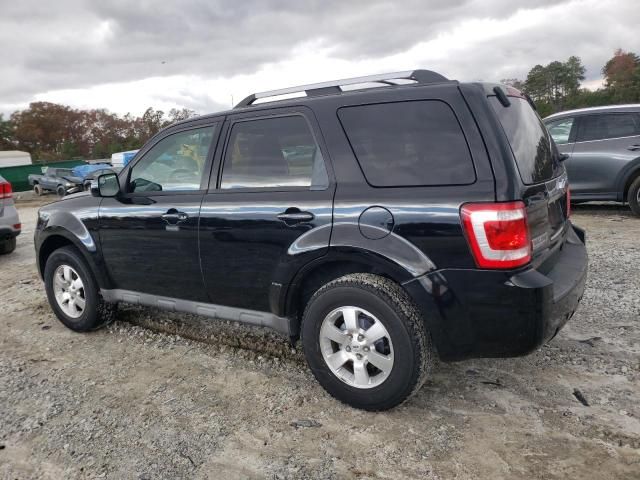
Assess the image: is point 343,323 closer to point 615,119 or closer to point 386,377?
point 386,377

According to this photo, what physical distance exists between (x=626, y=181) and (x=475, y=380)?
614cm

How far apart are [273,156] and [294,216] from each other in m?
0.49

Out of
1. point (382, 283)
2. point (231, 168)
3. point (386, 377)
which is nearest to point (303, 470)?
point (386, 377)

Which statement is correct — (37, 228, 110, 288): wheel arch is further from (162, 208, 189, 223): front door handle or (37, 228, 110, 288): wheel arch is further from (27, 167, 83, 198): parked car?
(27, 167, 83, 198): parked car

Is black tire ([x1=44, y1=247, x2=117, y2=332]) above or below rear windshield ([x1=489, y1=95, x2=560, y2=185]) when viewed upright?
below

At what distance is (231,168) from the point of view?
3.38m

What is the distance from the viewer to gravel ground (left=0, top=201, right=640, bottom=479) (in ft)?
8.13

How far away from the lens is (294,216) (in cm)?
298

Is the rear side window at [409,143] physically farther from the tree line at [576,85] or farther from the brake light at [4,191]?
the tree line at [576,85]

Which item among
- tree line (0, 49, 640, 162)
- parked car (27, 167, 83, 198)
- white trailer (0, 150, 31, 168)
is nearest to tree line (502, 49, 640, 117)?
tree line (0, 49, 640, 162)

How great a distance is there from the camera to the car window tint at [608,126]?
7.71m

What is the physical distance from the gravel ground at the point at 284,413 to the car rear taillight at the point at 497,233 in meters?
0.96

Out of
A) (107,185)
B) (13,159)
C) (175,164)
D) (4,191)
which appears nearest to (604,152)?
(175,164)

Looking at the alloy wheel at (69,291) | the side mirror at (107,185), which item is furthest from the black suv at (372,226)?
the alloy wheel at (69,291)
